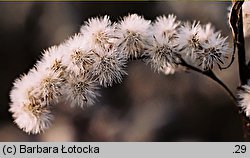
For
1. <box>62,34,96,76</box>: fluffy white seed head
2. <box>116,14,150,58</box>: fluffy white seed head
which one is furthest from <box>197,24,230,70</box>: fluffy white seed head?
<box>62,34,96,76</box>: fluffy white seed head

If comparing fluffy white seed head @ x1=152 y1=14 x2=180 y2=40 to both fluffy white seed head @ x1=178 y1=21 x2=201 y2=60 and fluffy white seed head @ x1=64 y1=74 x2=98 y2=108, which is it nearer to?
fluffy white seed head @ x1=178 y1=21 x2=201 y2=60

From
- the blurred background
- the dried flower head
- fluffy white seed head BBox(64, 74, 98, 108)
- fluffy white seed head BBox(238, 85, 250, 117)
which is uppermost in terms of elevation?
the blurred background

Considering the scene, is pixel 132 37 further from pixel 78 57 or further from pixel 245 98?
pixel 245 98

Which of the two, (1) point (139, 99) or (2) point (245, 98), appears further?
(1) point (139, 99)

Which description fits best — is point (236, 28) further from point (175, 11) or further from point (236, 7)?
point (175, 11)

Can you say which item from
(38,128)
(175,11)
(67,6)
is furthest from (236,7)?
(67,6)

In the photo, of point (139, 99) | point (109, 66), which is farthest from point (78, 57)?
point (139, 99)

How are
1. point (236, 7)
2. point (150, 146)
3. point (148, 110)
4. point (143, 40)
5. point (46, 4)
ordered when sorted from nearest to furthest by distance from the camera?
point (236, 7)
point (143, 40)
point (150, 146)
point (148, 110)
point (46, 4)
